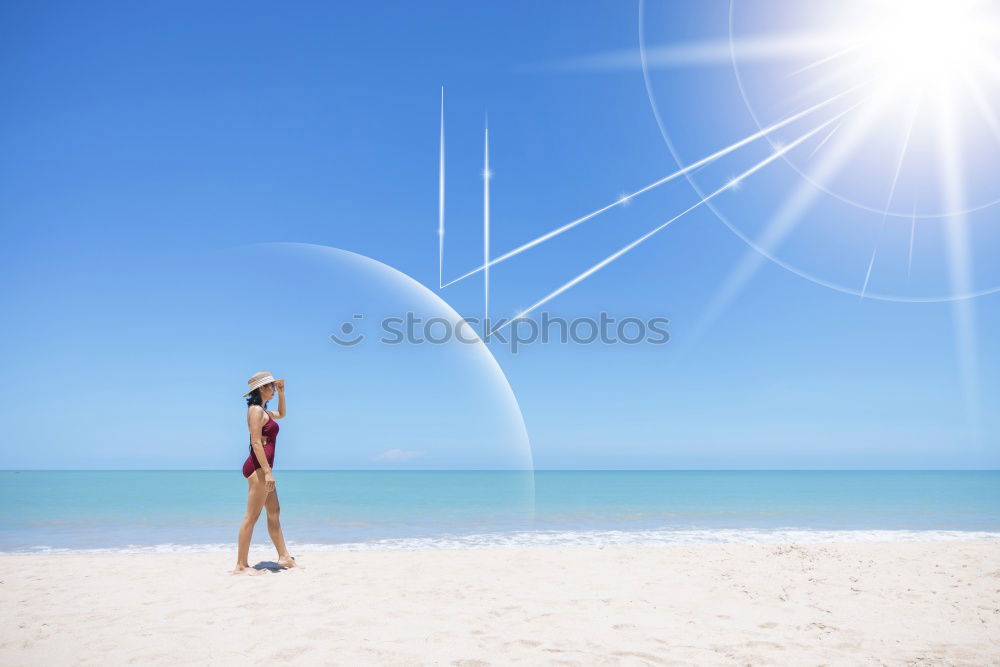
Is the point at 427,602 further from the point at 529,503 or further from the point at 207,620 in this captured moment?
the point at 529,503

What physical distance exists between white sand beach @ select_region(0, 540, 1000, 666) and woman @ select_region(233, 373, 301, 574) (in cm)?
42

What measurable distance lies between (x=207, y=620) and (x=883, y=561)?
7406 mm

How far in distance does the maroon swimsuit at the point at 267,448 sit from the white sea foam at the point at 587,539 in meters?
4.22

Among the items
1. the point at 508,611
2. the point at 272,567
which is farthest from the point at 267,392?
the point at 508,611

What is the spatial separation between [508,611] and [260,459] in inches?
117

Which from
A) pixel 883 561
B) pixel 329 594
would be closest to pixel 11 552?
pixel 329 594

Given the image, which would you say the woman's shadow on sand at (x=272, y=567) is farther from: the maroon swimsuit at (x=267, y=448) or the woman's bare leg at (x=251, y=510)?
the maroon swimsuit at (x=267, y=448)

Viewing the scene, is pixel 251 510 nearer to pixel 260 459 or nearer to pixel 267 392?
pixel 260 459

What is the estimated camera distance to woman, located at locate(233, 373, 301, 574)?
6000mm

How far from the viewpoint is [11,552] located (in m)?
10.2

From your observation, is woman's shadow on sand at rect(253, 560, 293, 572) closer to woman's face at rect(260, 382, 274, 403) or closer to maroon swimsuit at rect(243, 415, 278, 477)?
maroon swimsuit at rect(243, 415, 278, 477)

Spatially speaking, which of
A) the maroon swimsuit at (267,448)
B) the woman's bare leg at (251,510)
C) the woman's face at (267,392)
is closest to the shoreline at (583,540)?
the woman's bare leg at (251,510)

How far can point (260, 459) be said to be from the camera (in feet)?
19.7

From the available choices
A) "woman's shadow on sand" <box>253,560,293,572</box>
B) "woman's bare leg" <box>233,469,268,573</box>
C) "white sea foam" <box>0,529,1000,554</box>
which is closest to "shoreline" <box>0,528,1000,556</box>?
"white sea foam" <box>0,529,1000,554</box>
